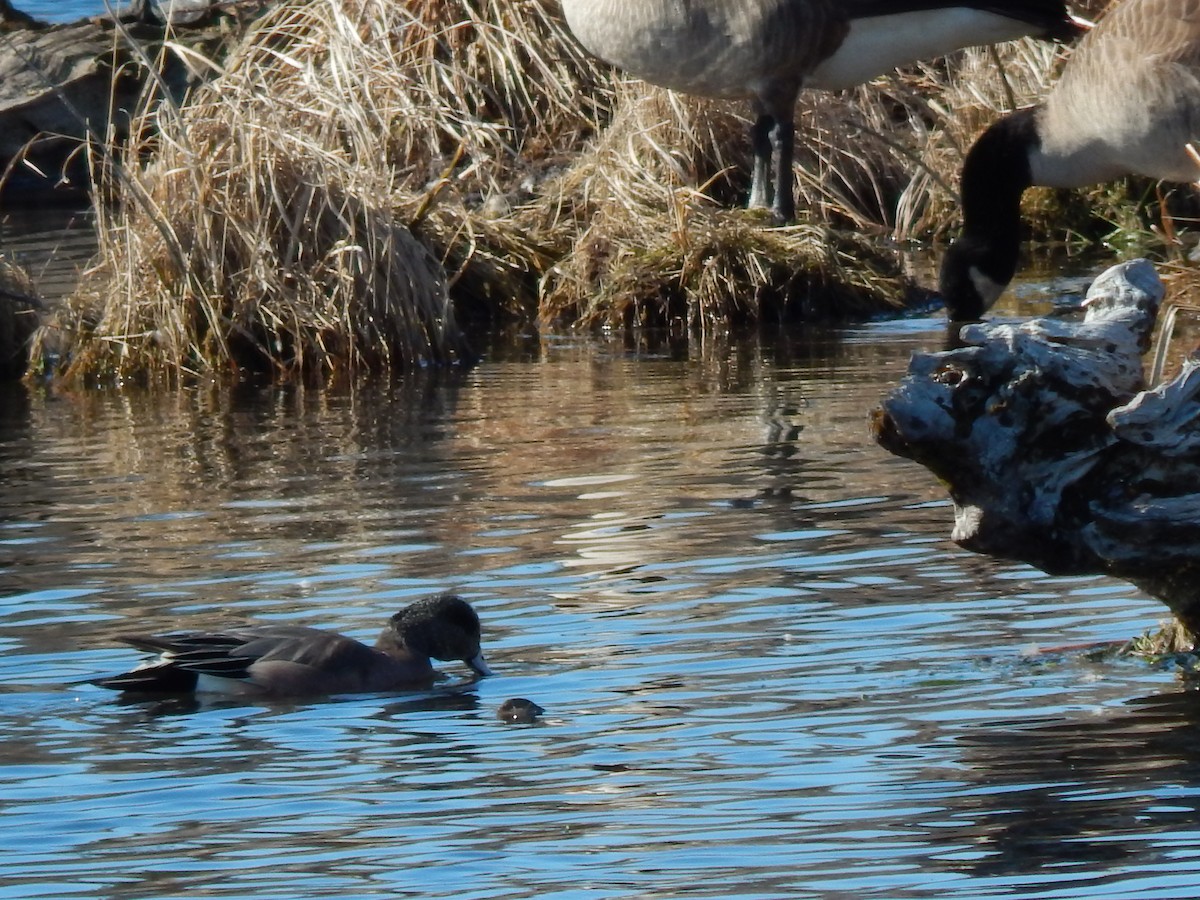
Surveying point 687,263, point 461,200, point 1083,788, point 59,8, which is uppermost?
point 59,8

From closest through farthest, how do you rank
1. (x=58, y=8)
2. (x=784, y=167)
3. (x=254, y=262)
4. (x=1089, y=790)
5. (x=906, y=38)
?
(x=1089, y=790) < (x=254, y=262) < (x=906, y=38) < (x=784, y=167) < (x=58, y=8)

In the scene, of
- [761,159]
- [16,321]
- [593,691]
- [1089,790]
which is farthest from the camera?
[761,159]

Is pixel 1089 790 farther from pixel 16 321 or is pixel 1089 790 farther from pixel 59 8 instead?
pixel 59 8

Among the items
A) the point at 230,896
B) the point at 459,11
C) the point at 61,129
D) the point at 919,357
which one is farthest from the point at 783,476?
the point at 61,129

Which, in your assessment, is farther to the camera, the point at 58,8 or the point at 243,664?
the point at 58,8

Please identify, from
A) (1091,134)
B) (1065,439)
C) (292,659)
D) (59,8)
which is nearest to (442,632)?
(292,659)

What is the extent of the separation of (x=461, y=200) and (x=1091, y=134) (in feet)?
13.2

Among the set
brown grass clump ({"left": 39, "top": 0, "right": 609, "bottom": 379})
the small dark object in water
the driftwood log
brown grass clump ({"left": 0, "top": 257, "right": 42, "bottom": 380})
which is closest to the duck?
the small dark object in water

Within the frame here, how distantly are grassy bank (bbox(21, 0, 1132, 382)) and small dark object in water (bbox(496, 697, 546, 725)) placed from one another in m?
6.27

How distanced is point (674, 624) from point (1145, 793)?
1.93 metres

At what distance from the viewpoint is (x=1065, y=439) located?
194 inches

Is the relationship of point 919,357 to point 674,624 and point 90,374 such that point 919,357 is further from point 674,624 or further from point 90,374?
point 90,374

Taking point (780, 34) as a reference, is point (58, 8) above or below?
above

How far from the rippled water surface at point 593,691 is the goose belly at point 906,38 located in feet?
12.2
